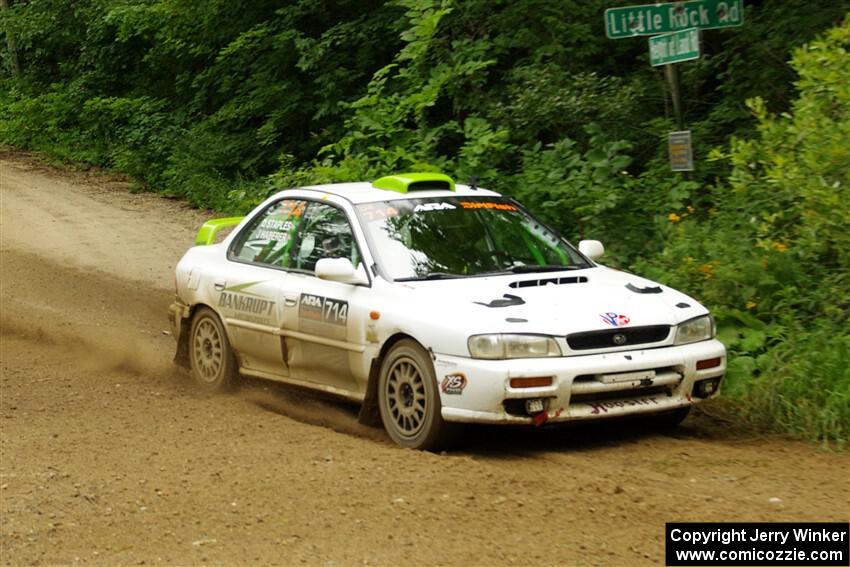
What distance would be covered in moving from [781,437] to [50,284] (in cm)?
956

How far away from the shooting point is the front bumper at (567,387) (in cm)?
716

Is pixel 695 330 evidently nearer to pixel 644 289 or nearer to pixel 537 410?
pixel 644 289

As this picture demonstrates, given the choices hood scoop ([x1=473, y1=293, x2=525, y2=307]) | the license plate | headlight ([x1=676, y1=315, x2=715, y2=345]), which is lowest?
the license plate

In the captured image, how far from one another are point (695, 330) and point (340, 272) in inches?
86.5

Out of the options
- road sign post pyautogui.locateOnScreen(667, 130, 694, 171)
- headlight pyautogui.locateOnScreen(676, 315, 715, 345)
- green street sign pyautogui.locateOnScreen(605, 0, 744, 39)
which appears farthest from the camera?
road sign post pyautogui.locateOnScreen(667, 130, 694, 171)

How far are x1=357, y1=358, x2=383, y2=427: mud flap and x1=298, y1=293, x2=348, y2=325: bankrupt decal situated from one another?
0.42 meters

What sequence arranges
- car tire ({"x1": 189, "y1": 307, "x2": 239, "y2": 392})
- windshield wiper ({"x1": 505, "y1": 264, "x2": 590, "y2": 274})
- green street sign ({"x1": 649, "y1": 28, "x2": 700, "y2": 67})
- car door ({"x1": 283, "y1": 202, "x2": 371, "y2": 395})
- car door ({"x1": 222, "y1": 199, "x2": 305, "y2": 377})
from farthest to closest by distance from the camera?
green street sign ({"x1": 649, "y1": 28, "x2": 700, "y2": 67}) < car tire ({"x1": 189, "y1": 307, "x2": 239, "y2": 392}) < car door ({"x1": 222, "y1": 199, "x2": 305, "y2": 377}) < windshield wiper ({"x1": 505, "y1": 264, "x2": 590, "y2": 274}) < car door ({"x1": 283, "y1": 202, "x2": 371, "y2": 395})

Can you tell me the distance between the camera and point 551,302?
761cm

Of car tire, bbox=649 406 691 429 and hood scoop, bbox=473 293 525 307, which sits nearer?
Answer: hood scoop, bbox=473 293 525 307

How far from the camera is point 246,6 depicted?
20.2 metres

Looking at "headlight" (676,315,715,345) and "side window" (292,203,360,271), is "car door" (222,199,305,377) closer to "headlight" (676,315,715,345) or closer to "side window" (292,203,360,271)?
"side window" (292,203,360,271)

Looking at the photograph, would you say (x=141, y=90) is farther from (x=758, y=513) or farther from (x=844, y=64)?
(x=758, y=513)

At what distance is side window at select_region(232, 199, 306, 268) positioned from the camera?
9.23m

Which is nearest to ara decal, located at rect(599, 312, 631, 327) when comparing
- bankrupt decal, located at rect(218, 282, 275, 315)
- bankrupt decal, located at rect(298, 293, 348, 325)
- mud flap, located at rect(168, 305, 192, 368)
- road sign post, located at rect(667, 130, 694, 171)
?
bankrupt decal, located at rect(298, 293, 348, 325)
